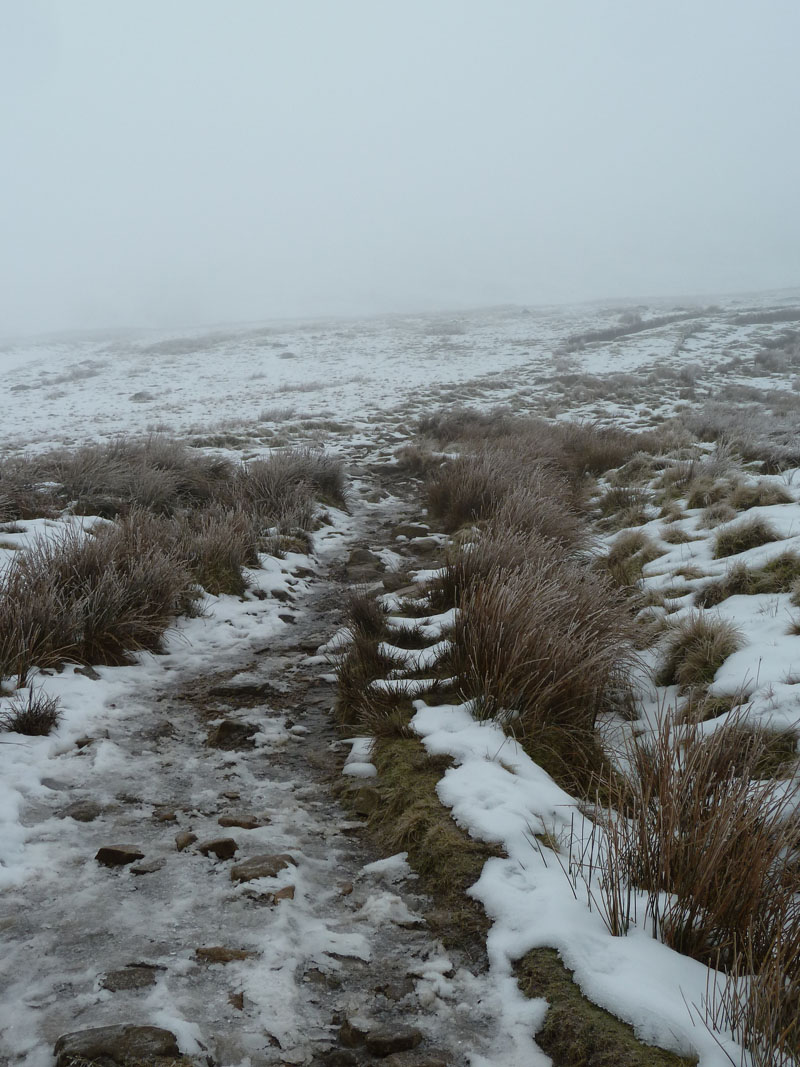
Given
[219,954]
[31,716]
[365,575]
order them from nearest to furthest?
[219,954], [31,716], [365,575]

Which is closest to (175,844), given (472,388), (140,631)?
(140,631)

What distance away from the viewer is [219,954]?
5.69ft

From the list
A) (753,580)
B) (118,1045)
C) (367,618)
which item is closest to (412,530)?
(367,618)

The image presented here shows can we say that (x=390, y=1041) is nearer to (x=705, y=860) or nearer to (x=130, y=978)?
(x=130, y=978)

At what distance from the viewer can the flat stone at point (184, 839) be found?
2.24 meters

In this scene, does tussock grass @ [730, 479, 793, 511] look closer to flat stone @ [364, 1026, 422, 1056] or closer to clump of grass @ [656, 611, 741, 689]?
clump of grass @ [656, 611, 741, 689]

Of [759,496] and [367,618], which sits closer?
[367,618]

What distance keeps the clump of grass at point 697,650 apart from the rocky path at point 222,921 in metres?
1.80

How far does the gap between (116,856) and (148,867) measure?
0.12 m

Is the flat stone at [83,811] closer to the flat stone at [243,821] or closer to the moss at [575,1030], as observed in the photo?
the flat stone at [243,821]

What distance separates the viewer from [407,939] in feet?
6.22

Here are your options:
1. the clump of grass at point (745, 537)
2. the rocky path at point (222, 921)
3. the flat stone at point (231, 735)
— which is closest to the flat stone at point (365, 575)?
the flat stone at point (231, 735)

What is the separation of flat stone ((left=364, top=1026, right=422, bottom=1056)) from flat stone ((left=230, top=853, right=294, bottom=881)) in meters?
0.67

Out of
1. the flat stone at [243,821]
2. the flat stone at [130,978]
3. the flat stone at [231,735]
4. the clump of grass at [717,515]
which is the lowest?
the flat stone at [231,735]
